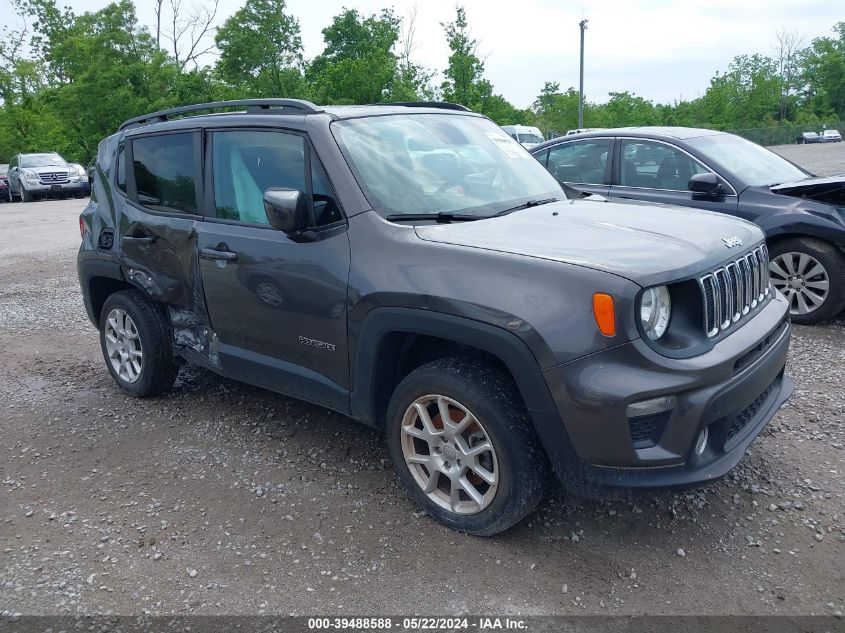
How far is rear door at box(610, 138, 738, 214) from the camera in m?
6.29

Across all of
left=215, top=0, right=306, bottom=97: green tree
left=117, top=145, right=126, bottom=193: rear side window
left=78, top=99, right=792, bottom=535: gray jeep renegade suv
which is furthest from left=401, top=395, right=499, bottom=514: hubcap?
left=215, top=0, right=306, bottom=97: green tree

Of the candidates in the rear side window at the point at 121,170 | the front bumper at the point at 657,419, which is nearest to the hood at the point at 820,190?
the front bumper at the point at 657,419

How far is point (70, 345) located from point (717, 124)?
2606 inches

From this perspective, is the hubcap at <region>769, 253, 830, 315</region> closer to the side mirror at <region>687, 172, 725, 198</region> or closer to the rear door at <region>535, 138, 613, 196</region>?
the side mirror at <region>687, 172, 725, 198</region>

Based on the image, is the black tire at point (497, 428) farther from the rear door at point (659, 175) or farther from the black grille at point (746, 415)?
the rear door at point (659, 175)

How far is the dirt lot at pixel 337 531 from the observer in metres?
2.80

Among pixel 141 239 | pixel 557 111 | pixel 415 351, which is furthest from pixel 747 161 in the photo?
pixel 557 111

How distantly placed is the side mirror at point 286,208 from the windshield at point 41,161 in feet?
81.9

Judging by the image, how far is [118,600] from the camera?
286 cm

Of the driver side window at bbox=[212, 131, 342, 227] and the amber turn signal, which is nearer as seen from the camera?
the amber turn signal

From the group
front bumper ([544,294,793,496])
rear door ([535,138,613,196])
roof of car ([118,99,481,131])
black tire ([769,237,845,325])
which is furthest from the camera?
rear door ([535,138,613,196])

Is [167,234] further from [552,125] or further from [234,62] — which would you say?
[552,125]

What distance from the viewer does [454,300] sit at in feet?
9.46

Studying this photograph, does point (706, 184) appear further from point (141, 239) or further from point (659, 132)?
point (141, 239)
